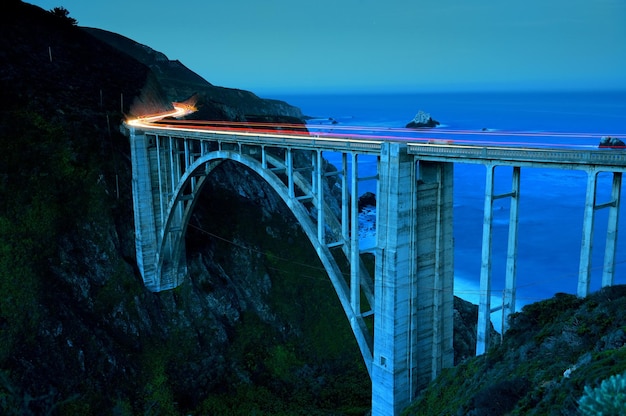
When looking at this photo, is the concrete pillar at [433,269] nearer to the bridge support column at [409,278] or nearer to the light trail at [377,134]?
the bridge support column at [409,278]

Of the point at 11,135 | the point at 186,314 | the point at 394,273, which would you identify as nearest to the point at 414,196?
the point at 394,273

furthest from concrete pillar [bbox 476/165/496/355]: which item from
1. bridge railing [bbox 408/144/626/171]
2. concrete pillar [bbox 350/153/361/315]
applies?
concrete pillar [bbox 350/153/361/315]

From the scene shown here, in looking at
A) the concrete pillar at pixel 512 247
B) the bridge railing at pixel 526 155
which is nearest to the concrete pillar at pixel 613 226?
the bridge railing at pixel 526 155

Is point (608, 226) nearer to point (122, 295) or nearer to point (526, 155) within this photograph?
point (526, 155)

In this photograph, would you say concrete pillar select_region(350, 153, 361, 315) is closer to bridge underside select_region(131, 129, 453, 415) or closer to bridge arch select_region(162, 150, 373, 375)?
→ bridge underside select_region(131, 129, 453, 415)

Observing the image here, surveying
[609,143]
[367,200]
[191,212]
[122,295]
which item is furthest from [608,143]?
[367,200]

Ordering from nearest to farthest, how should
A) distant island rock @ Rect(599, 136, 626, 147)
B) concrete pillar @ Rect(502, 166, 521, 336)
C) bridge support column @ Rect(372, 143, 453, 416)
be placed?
concrete pillar @ Rect(502, 166, 521, 336), bridge support column @ Rect(372, 143, 453, 416), distant island rock @ Rect(599, 136, 626, 147)
